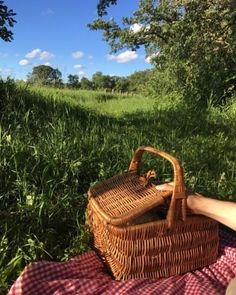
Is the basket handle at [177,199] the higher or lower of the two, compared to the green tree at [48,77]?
lower

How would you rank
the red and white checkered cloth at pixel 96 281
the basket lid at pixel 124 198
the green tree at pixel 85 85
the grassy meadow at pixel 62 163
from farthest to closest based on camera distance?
the green tree at pixel 85 85 < the grassy meadow at pixel 62 163 < the basket lid at pixel 124 198 < the red and white checkered cloth at pixel 96 281

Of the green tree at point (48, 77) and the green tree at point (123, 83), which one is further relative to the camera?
the green tree at point (123, 83)

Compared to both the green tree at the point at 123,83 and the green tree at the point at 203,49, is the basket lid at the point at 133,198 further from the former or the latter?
the green tree at the point at 123,83

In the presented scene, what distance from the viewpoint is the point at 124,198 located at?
318 cm

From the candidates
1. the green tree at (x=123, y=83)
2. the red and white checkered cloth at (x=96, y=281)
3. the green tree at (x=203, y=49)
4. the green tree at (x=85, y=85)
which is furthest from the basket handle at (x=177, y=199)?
the green tree at (x=123, y=83)

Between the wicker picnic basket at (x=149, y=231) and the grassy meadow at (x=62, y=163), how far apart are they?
443 millimetres

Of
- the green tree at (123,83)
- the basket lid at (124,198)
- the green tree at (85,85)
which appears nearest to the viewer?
the basket lid at (124,198)

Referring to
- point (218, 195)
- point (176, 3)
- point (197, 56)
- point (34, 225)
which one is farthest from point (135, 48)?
point (34, 225)

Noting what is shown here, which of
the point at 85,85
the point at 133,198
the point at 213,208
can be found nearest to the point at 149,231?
the point at 133,198

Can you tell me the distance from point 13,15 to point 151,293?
3633 millimetres

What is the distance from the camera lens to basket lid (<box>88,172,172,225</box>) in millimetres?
2982

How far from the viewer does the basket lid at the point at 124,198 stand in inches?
117

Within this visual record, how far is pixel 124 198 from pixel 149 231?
273 mm

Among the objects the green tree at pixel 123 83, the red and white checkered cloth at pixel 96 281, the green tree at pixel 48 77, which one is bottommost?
the red and white checkered cloth at pixel 96 281
